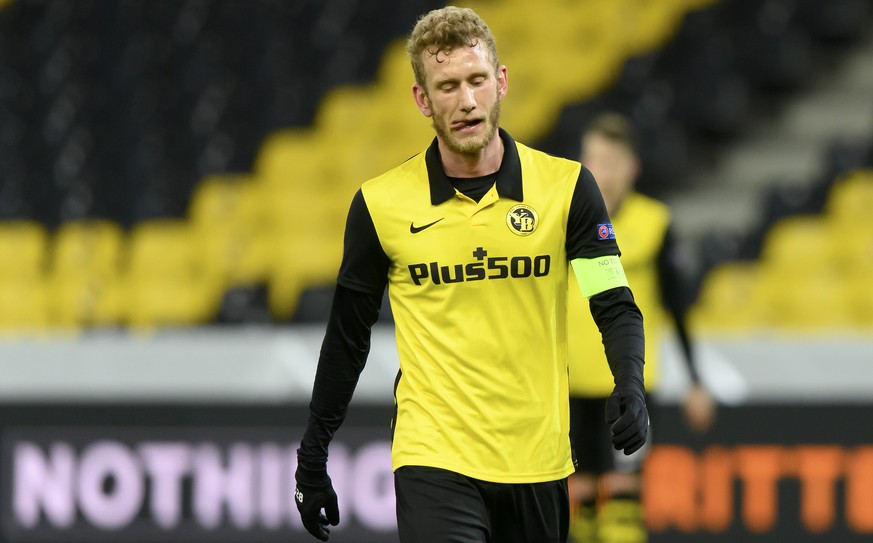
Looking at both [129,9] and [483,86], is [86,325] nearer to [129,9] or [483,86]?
[129,9]

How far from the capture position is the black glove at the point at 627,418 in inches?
143

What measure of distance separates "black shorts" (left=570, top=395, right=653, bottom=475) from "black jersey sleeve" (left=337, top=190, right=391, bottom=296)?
2.62 m

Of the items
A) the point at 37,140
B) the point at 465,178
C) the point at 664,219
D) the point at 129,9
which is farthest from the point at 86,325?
the point at 465,178

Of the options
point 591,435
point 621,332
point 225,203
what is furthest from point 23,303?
point 621,332

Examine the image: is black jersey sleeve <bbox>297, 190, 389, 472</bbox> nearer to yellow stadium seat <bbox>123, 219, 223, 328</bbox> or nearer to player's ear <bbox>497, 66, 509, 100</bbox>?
player's ear <bbox>497, 66, 509, 100</bbox>

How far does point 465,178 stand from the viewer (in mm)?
4066

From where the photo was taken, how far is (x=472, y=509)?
396 cm

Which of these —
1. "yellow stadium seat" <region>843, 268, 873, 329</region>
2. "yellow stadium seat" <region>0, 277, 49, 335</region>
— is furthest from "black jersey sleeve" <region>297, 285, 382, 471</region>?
"yellow stadium seat" <region>0, 277, 49, 335</region>

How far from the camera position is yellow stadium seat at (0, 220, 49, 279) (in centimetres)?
1116

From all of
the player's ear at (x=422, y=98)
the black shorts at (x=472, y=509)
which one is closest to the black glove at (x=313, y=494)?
the black shorts at (x=472, y=509)

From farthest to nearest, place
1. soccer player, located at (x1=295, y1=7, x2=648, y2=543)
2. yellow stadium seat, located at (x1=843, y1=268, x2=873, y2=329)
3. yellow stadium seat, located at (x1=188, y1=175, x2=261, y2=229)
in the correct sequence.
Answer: yellow stadium seat, located at (x1=188, y1=175, x2=261, y2=229) → yellow stadium seat, located at (x1=843, y1=268, x2=873, y2=329) → soccer player, located at (x1=295, y1=7, x2=648, y2=543)

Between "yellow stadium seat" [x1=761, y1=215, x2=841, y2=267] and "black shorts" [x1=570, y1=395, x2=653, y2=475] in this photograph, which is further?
"yellow stadium seat" [x1=761, y1=215, x2=841, y2=267]

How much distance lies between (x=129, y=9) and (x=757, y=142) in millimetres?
5358

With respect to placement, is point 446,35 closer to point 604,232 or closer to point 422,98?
point 422,98
